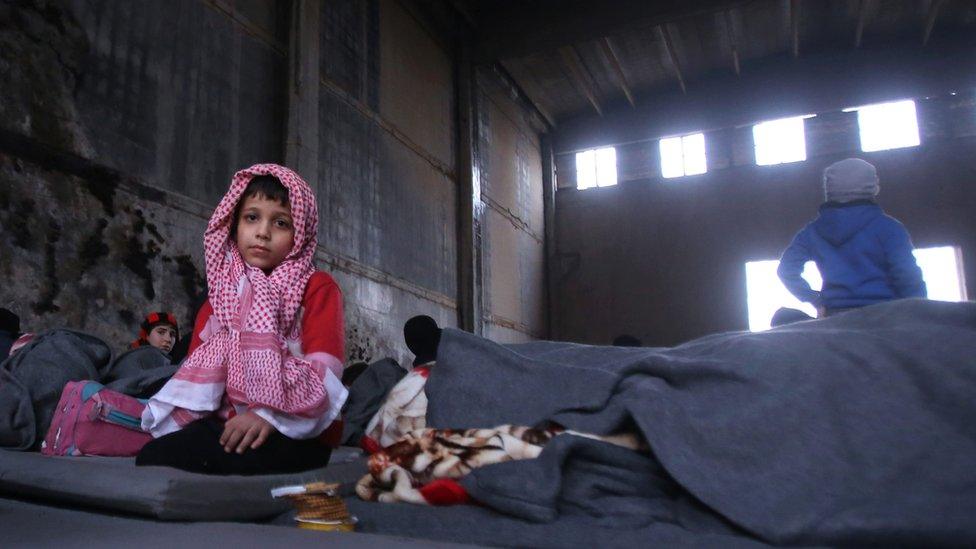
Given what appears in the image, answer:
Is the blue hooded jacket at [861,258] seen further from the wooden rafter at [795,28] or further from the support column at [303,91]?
the wooden rafter at [795,28]

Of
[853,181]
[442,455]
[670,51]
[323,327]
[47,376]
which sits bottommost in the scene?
[442,455]

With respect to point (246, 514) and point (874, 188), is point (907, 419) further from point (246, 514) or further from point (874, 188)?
point (874, 188)

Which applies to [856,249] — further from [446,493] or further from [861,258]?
[446,493]

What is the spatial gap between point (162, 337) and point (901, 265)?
136 inches

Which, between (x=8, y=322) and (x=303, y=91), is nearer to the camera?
(x=8, y=322)

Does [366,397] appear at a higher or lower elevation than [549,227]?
lower

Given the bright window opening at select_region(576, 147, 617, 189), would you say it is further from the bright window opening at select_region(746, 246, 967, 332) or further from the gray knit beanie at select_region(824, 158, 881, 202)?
the gray knit beanie at select_region(824, 158, 881, 202)

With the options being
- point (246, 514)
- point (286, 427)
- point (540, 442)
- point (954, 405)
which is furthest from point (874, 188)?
point (246, 514)

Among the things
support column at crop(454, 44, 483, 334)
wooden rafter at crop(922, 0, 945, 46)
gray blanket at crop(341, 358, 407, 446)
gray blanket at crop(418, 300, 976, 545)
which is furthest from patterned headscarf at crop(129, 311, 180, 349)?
wooden rafter at crop(922, 0, 945, 46)

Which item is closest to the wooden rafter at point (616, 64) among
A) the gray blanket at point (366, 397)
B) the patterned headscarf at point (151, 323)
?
the gray blanket at point (366, 397)

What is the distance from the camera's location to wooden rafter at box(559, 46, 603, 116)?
867cm

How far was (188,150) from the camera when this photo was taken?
163 inches

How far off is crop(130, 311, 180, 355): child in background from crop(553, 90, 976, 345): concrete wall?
7.17 m

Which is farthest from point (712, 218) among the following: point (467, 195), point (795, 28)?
point (467, 195)
